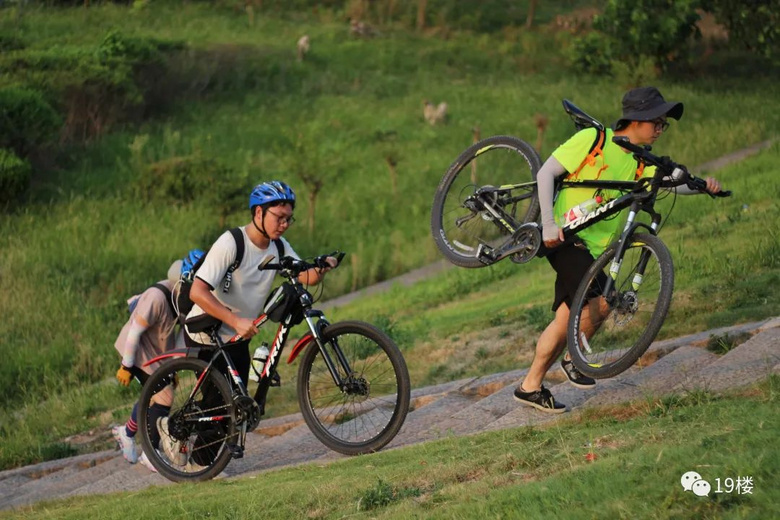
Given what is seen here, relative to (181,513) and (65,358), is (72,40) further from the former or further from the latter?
(181,513)

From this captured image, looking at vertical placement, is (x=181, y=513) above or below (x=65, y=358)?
above

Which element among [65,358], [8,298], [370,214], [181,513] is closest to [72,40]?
[370,214]

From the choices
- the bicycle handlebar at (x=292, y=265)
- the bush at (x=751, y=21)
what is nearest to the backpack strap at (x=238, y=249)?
the bicycle handlebar at (x=292, y=265)

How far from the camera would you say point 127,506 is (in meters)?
7.36

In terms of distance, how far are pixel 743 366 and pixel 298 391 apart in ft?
9.58

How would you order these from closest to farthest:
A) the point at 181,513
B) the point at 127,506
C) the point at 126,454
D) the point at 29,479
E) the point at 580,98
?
the point at 181,513 < the point at 127,506 < the point at 126,454 < the point at 29,479 < the point at 580,98

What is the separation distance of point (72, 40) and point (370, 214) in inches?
455

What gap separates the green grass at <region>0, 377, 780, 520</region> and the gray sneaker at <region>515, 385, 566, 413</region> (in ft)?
2.36

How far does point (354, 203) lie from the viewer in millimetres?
23812

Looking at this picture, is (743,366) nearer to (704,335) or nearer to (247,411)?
(704,335)

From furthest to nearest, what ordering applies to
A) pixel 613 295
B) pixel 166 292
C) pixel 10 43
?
pixel 10 43, pixel 166 292, pixel 613 295

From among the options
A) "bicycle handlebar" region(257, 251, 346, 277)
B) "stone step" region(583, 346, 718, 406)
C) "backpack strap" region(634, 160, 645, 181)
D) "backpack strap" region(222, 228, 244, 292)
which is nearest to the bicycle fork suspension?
"bicycle handlebar" region(257, 251, 346, 277)

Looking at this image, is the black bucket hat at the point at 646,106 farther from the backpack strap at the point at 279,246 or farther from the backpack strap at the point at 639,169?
the backpack strap at the point at 279,246

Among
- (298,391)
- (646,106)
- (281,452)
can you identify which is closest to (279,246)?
(298,391)
